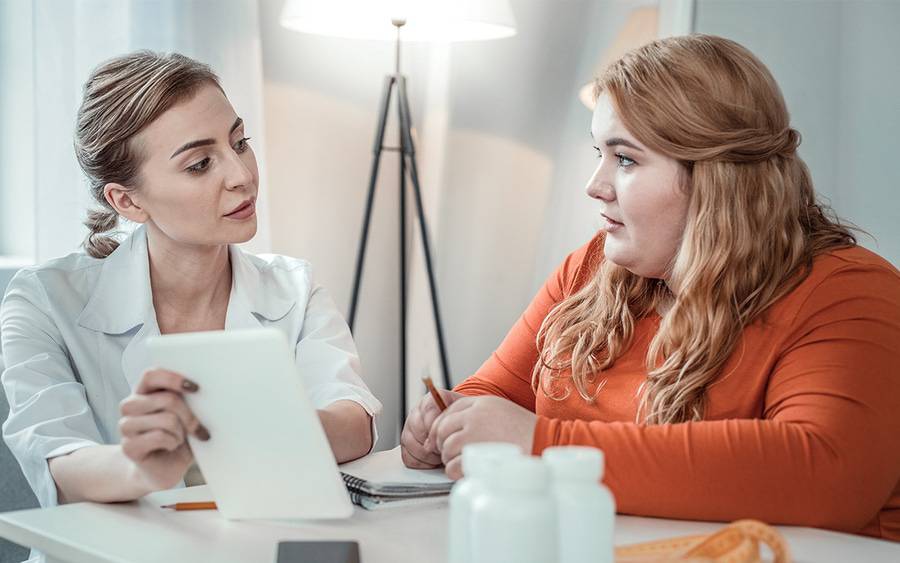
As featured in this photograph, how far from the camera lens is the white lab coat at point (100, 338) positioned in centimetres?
140

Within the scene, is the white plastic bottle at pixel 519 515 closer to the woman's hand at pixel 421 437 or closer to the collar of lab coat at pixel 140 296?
the woman's hand at pixel 421 437

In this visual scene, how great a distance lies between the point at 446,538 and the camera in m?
1.09

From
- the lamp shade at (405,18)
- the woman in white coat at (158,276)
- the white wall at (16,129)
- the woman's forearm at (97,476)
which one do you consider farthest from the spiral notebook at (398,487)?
the lamp shade at (405,18)

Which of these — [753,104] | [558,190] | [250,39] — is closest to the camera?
[753,104]

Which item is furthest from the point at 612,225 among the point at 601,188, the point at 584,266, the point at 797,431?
the point at 797,431

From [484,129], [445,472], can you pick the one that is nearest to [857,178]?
[484,129]

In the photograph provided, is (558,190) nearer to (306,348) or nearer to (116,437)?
(306,348)

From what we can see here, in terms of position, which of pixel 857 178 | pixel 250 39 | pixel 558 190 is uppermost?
pixel 250 39

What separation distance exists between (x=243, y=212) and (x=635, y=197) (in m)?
0.66

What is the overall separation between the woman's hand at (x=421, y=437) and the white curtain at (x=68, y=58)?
1.30 m

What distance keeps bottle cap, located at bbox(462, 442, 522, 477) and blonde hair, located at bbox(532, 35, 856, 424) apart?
26.0 inches

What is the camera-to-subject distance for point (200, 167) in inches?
67.0

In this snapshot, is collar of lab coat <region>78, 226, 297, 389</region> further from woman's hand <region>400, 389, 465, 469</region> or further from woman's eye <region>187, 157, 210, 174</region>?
woman's hand <region>400, 389, 465, 469</region>

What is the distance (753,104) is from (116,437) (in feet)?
3.64
